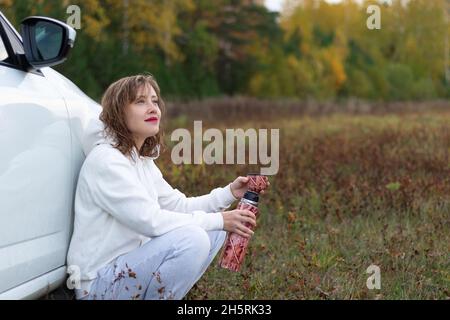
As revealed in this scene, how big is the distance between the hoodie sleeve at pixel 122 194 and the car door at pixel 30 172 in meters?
0.14

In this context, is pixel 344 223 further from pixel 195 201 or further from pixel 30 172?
pixel 30 172

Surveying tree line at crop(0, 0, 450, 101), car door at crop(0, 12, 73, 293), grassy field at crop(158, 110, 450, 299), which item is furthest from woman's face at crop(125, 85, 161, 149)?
tree line at crop(0, 0, 450, 101)

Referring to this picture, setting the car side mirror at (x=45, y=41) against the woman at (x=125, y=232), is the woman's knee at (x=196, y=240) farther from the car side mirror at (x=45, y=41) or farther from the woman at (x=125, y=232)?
the car side mirror at (x=45, y=41)

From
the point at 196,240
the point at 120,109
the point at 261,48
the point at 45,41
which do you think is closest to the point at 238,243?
the point at 196,240

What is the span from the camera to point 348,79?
41844 millimetres

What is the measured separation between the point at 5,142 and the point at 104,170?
21.8 inches

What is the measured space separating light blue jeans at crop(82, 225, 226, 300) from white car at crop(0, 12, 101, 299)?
0.72 ft

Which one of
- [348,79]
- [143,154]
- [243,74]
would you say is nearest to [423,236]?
[143,154]

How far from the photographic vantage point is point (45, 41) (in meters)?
3.03

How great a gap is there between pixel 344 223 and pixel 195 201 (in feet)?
6.55

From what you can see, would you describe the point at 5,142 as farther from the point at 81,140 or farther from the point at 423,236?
the point at 423,236

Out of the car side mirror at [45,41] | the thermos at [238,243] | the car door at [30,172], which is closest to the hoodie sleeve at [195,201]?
the thermos at [238,243]

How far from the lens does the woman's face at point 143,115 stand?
3293mm

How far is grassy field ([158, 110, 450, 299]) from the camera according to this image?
3975mm
